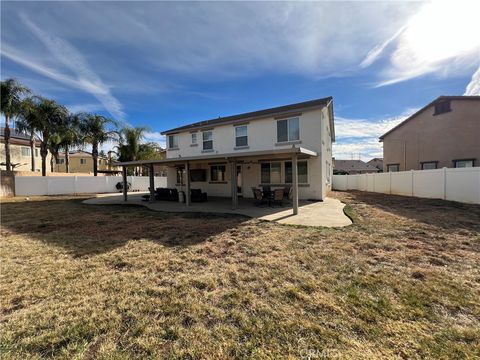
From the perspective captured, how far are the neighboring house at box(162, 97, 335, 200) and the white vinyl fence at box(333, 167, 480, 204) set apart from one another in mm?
6154

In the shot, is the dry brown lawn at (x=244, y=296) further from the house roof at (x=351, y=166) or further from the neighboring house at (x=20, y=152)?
the house roof at (x=351, y=166)

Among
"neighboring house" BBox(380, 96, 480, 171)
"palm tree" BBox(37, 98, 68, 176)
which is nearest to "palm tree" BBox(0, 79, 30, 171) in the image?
"palm tree" BBox(37, 98, 68, 176)

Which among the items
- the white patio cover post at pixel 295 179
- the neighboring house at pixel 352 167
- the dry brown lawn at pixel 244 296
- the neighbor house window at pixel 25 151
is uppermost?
the neighbor house window at pixel 25 151

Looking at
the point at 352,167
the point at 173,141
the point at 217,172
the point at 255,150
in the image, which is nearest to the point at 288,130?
the point at 255,150

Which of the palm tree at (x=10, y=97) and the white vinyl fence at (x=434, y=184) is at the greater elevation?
the palm tree at (x=10, y=97)

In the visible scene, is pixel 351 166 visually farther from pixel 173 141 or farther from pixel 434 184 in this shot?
pixel 173 141

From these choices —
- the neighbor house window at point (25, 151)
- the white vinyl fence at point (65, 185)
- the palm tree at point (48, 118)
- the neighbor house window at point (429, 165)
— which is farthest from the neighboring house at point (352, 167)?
the neighbor house window at point (25, 151)

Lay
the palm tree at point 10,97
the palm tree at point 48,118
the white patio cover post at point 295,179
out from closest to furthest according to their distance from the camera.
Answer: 1. the white patio cover post at point 295,179
2. the palm tree at point 10,97
3. the palm tree at point 48,118

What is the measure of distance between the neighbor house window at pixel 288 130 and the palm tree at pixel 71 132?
2353cm

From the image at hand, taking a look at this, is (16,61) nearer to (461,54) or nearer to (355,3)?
(355,3)

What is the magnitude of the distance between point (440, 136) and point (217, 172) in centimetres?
2049

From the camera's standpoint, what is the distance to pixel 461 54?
13141 millimetres

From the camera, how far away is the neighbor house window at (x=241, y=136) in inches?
606

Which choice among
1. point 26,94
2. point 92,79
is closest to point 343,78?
point 92,79
